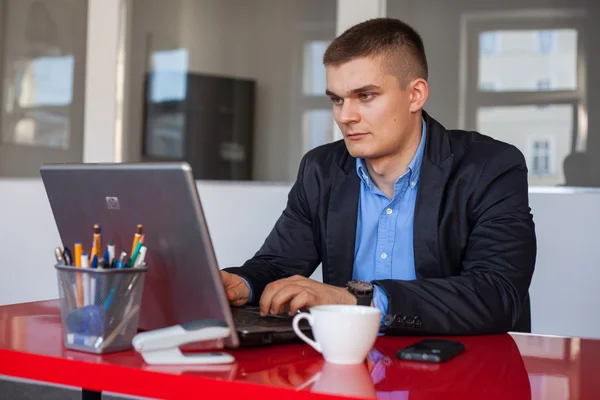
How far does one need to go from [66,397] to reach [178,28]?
1.67m

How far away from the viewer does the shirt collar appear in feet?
6.07

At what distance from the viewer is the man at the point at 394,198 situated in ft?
5.35

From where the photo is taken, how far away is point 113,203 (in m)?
1.14

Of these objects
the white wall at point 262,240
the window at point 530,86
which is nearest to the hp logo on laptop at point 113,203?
the white wall at point 262,240

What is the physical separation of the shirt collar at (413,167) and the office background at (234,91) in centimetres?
92

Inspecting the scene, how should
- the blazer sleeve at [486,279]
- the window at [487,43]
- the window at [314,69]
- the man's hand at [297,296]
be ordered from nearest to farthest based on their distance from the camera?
the man's hand at [297,296]
the blazer sleeve at [486,279]
the window at [487,43]
the window at [314,69]

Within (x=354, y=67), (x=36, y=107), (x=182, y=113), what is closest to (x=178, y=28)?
(x=182, y=113)

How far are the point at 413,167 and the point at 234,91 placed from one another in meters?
1.75

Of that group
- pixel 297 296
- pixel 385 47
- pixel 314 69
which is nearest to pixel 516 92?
pixel 314 69

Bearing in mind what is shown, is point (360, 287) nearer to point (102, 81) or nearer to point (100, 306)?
point (100, 306)

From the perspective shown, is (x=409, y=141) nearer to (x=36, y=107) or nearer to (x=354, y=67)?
(x=354, y=67)

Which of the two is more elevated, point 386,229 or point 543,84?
point 543,84

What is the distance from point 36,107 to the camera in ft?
11.7

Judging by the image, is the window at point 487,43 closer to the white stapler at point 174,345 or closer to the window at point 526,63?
Result: the window at point 526,63
